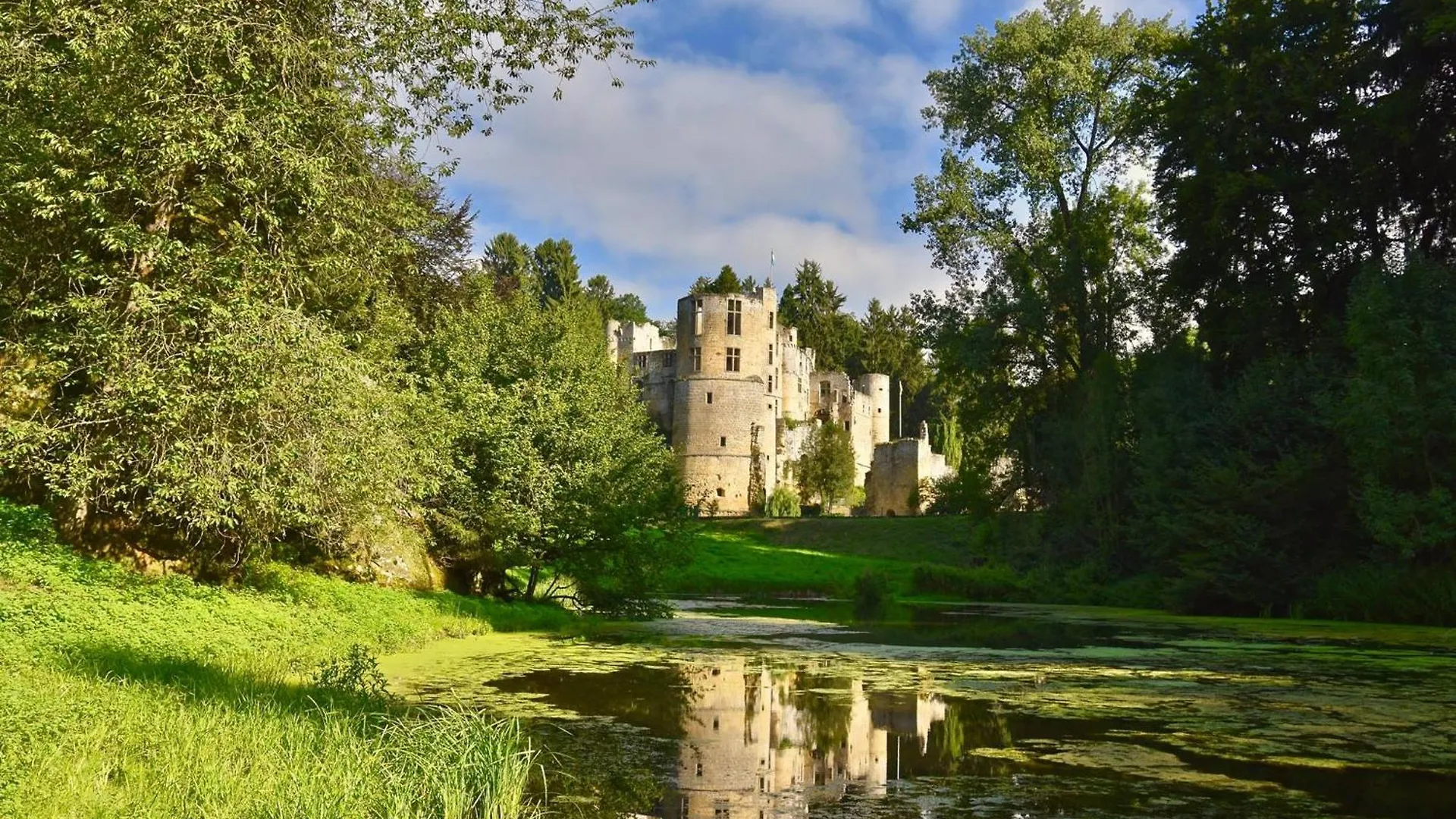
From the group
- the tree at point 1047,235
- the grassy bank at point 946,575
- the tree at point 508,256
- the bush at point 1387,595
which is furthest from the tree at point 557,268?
the bush at point 1387,595

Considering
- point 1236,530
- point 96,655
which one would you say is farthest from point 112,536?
point 1236,530

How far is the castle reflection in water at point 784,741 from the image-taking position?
657 cm

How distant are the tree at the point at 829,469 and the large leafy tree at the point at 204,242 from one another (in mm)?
54398

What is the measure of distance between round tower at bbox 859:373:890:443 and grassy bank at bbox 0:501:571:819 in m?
75.2

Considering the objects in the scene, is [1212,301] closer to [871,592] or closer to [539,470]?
[871,592]

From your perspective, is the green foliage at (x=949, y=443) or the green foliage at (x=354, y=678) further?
the green foliage at (x=949, y=443)

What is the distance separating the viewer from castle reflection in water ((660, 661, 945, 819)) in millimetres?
6574

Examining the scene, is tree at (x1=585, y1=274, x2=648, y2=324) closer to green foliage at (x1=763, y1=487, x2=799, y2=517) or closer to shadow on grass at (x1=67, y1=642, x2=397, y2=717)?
green foliage at (x1=763, y1=487, x2=799, y2=517)

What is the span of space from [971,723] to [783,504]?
182 feet

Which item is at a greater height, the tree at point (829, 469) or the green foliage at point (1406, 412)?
the tree at point (829, 469)

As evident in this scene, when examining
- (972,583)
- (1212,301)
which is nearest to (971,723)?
(1212,301)

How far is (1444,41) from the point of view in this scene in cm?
2208

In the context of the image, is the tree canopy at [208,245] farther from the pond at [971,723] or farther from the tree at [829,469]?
the tree at [829,469]

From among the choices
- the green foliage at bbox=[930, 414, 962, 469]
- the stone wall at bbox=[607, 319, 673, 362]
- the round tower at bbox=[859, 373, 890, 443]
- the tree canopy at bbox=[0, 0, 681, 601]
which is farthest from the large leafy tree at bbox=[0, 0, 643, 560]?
the round tower at bbox=[859, 373, 890, 443]
